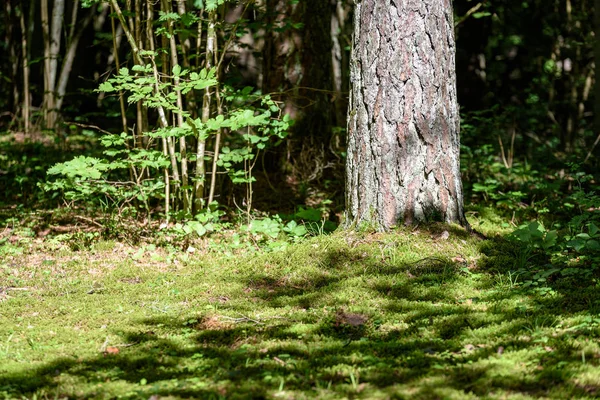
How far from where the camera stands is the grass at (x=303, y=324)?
119 inches

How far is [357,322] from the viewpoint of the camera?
3869mm

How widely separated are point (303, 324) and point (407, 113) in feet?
6.02

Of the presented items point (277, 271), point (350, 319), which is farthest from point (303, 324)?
point (277, 271)

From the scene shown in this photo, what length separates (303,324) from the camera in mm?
3824

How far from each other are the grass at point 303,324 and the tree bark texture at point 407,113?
0.91 ft

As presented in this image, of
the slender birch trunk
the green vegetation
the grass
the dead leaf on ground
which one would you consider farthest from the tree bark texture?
the slender birch trunk

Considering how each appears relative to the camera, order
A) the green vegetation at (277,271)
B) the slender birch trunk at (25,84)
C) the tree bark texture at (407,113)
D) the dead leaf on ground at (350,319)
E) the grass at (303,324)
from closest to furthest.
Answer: the grass at (303,324), the green vegetation at (277,271), the dead leaf on ground at (350,319), the tree bark texture at (407,113), the slender birch trunk at (25,84)

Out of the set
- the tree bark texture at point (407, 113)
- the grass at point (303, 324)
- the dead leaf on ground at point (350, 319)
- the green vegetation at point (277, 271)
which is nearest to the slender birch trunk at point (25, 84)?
the green vegetation at point (277, 271)

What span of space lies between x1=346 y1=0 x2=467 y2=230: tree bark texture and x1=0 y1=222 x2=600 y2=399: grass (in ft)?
0.91

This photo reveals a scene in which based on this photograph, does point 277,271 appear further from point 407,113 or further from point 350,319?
point 407,113

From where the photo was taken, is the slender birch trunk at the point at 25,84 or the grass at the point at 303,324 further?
the slender birch trunk at the point at 25,84

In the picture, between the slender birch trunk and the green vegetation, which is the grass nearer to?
the green vegetation

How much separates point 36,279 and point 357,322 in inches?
101

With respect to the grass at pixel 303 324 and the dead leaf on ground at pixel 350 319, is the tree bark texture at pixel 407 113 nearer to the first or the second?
the grass at pixel 303 324
